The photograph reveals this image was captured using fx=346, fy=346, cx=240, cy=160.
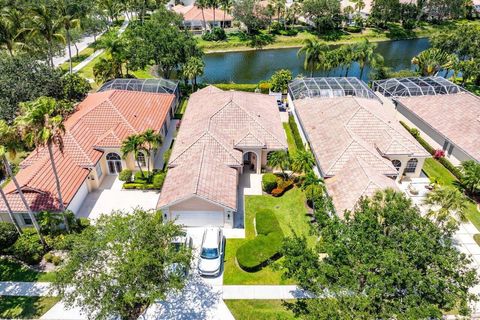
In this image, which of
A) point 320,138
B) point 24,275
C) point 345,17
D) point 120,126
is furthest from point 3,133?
point 345,17

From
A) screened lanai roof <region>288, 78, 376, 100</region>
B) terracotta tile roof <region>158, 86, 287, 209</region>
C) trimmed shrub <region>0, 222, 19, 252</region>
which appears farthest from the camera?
screened lanai roof <region>288, 78, 376, 100</region>

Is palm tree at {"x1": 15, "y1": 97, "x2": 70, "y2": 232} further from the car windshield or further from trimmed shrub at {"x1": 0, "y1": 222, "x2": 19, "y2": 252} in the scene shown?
the car windshield

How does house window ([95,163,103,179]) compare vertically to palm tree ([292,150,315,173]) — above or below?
below

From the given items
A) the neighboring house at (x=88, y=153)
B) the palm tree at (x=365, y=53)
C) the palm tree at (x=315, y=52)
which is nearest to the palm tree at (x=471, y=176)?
the palm tree at (x=365, y=53)

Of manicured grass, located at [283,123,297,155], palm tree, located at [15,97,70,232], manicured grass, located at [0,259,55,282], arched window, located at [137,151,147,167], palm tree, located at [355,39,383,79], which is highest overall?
palm tree, located at [15,97,70,232]

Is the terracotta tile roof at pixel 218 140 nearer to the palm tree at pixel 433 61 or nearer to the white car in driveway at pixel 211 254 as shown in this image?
the white car in driveway at pixel 211 254

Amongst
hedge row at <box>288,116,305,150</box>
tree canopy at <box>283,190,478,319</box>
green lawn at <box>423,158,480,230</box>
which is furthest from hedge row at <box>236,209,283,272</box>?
green lawn at <box>423,158,480,230</box>

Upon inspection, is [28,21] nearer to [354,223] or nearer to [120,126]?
[120,126]
